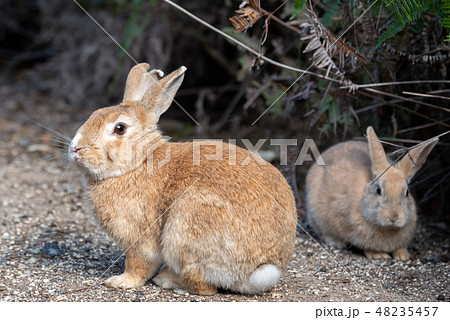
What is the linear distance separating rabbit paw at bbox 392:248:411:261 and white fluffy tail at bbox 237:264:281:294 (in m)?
1.85

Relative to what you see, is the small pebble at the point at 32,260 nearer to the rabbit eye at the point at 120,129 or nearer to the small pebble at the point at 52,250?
the small pebble at the point at 52,250

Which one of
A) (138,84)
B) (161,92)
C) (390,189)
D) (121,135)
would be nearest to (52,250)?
(121,135)

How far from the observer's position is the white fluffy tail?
414cm

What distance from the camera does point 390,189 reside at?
5406 mm

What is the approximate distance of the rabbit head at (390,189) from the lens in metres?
5.38

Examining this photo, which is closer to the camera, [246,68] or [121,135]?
[121,135]

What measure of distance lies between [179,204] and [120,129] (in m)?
0.77

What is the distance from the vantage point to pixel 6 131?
917 cm

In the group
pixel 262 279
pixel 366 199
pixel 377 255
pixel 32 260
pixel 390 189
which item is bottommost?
pixel 377 255

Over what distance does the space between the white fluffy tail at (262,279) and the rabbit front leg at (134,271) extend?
2.29 ft

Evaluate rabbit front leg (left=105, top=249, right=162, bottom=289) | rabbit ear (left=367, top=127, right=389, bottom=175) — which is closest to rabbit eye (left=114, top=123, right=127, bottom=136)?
rabbit front leg (left=105, top=249, right=162, bottom=289)

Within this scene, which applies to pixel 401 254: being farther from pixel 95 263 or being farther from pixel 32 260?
pixel 32 260

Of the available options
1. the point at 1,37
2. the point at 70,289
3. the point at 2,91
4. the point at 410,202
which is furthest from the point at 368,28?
the point at 1,37

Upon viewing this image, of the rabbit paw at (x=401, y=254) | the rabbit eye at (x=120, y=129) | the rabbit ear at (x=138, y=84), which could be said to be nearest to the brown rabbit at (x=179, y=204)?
the rabbit eye at (x=120, y=129)
